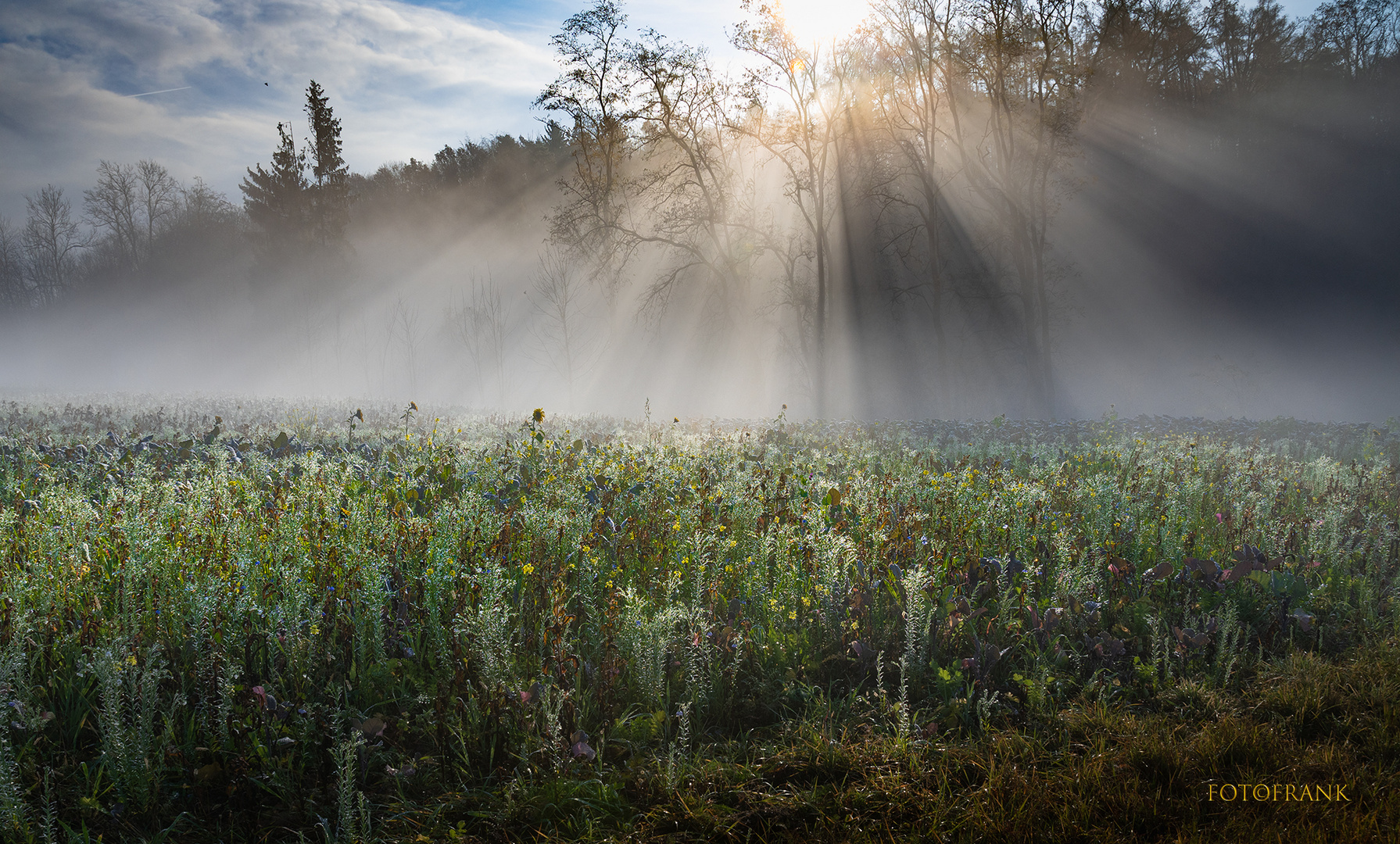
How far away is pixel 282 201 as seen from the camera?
37156 mm

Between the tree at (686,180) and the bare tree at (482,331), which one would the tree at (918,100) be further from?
the bare tree at (482,331)

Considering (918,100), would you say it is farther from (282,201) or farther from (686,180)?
(282,201)

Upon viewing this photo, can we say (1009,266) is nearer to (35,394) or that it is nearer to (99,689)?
(99,689)

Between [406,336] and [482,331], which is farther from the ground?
[406,336]

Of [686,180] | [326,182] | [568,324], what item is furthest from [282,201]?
[686,180]

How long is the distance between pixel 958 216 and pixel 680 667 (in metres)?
28.6

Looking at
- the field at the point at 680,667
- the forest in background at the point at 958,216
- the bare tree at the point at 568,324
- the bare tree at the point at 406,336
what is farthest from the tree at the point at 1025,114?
the bare tree at the point at 406,336

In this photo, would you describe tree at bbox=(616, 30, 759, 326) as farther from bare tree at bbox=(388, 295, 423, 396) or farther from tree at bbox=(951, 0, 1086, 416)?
bare tree at bbox=(388, 295, 423, 396)

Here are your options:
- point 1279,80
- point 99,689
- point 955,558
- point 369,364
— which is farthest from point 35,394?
point 1279,80

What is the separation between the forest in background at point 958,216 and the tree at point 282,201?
0.56 feet

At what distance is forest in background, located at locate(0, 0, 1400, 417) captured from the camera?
67.4ft

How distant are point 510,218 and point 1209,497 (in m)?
43.0

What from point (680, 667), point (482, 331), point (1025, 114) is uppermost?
point (1025, 114)

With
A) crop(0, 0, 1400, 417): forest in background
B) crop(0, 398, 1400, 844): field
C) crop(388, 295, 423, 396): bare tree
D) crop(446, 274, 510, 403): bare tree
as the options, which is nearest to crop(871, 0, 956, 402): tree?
crop(0, 0, 1400, 417): forest in background
